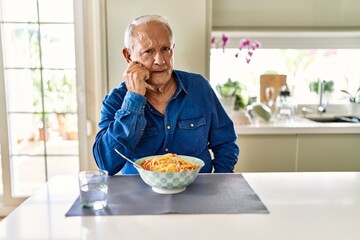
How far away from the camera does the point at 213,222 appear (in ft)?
2.92

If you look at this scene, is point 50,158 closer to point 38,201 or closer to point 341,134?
point 38,201

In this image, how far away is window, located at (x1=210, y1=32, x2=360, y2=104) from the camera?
9.58ft

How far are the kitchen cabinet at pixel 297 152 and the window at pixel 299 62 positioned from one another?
0.65m

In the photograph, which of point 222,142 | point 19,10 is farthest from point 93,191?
point 19,10

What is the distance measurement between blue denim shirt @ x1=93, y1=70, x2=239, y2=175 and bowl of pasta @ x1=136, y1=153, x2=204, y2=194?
0.63 ft

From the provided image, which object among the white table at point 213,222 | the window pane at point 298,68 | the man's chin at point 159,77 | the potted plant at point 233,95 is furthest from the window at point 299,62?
the white table at point 213,222

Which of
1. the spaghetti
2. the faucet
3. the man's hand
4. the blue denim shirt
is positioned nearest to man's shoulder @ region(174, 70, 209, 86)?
the blue denim shirt

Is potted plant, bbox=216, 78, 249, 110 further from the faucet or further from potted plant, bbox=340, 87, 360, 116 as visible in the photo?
potted plant, bbox=340, 87, 360, 116

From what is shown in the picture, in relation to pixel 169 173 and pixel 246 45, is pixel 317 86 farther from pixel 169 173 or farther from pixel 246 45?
pixel 169 173

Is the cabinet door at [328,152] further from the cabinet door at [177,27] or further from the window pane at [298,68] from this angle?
the cabinet door at [177,27]

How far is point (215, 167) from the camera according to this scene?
4.96 ft

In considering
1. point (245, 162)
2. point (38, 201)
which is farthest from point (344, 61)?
point (38, 201)

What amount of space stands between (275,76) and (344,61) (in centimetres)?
68

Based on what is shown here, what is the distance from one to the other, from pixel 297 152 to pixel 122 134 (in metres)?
1.60
